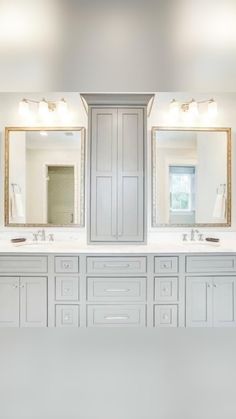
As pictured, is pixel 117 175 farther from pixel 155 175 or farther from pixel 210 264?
pixel 210 264

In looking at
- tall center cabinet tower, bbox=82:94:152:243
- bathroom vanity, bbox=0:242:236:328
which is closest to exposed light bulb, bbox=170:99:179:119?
tall center cabinet tower, bbox=82:94:152:243

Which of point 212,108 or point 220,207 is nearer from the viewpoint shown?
point 212,108

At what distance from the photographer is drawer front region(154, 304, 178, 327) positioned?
7.30 ft

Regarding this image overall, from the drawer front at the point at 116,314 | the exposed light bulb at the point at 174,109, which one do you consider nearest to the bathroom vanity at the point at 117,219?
the drawer front at the point at 116,314

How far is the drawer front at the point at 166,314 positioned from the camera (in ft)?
7.30

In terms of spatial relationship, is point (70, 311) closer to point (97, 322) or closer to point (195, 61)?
point (97, 322)

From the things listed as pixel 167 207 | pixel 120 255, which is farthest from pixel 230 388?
pixel 167 207

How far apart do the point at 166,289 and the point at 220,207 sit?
3.70 ft

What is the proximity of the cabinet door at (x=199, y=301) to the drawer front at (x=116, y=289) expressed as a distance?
0.37 m

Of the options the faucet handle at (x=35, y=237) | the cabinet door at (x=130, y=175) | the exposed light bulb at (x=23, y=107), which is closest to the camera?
the cabinet door at (x=130, y=175)

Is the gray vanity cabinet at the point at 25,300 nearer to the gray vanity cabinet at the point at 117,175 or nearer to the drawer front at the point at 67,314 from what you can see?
the drawer front at the point at 67,314

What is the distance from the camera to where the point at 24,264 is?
88.7 inches

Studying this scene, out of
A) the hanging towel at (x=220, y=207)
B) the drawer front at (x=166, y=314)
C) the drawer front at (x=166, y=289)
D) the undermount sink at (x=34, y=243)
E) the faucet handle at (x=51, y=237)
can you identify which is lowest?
the drawer front at (x=166, y=314)

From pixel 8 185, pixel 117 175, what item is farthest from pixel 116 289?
pixel 8 185
